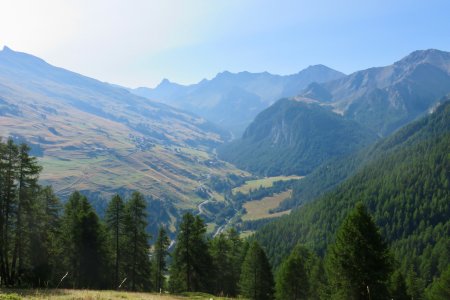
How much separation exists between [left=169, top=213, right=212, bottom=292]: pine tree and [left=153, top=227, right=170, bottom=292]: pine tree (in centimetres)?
409

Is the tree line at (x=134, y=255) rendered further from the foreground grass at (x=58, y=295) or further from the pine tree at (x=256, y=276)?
the foreground grass at (x=58, y=295)

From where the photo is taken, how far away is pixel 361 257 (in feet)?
120

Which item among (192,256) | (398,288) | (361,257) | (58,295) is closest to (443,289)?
(398,288)

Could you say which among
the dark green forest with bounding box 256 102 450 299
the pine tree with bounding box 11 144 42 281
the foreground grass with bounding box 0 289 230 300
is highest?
the pine tree with bounding box 11 144 42 281

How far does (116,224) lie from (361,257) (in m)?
33.9

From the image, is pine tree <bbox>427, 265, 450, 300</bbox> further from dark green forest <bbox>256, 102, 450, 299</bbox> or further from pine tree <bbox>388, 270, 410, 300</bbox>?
dark green forest <bbox>256, 102, 450, 299</bbox>

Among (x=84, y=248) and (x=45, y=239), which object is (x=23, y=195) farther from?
(x=84, y=248)

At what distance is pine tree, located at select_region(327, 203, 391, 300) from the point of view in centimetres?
3638

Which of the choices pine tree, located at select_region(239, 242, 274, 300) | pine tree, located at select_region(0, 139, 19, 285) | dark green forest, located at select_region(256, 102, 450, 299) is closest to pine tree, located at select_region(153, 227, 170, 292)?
pine tree, located at select_region(239, 242, 274, 300)

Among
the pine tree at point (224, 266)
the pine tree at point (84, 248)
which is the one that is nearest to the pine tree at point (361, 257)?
the pine tree at point (224, 266)

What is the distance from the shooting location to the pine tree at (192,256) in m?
58.4

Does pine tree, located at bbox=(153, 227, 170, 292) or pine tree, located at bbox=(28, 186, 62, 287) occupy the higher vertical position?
pine tree, located at bbox=(28, 186, 62, 287)

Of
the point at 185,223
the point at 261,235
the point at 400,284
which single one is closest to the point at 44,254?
the point at 185,223

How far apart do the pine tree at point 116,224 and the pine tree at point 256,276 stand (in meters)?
20.8
